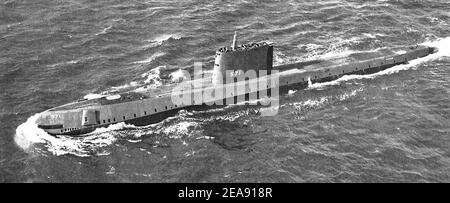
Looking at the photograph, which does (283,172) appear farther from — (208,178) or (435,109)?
(435,109)

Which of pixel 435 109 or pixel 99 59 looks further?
pixel 99 59

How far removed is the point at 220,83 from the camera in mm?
67312

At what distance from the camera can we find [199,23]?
8806 cm

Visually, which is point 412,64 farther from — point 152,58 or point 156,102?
point 156,102

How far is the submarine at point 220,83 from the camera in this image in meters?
60.4

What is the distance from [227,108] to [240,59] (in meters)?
6.18

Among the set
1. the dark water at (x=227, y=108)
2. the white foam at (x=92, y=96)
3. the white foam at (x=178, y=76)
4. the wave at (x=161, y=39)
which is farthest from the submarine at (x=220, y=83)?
the wave at (x=161, y=39)

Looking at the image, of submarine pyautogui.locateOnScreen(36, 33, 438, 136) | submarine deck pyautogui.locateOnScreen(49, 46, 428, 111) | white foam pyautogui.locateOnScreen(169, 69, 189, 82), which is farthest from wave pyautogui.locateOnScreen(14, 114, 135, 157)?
white foam pyautogui.locateOnScreen(169, 69, 189, 82)

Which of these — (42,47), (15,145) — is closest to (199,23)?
(42,47)

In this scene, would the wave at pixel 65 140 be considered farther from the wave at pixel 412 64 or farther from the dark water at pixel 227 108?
the wave at pixel 412 64

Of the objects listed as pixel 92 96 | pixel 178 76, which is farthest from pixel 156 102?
pixel 178 76

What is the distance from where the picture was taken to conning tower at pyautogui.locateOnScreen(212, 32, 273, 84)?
65.8 metres
